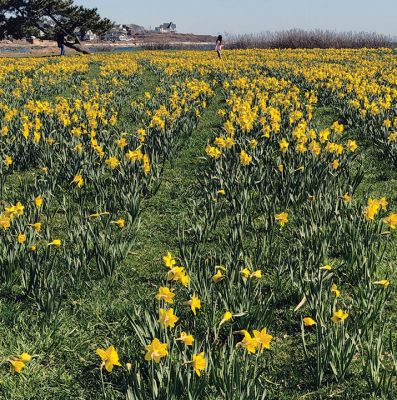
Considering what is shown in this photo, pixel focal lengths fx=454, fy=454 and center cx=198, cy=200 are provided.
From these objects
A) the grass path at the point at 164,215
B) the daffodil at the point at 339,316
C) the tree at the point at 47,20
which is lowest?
the grass path at the point at 164,215

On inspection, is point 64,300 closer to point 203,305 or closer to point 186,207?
point 203,305

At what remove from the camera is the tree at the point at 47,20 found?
4194 cm

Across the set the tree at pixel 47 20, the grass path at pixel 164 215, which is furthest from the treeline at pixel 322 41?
the grass path at pixel 164 215

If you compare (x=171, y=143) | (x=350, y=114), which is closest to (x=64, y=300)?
(x=171, y=143)

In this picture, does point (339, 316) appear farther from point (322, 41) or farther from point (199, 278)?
point (322, 41)

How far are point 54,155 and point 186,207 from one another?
2.49m

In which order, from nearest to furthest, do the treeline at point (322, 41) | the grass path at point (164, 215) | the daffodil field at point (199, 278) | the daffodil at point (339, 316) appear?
the daffodil at point (339, 316) < the daffodil field at point (199, 278) < the grass path at point (164, 215) < the treeline at point (322, 41)

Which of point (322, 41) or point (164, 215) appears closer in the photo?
point (164, 215)

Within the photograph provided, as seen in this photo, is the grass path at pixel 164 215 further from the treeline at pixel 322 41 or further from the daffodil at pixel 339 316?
the treeline at pixel 322 41

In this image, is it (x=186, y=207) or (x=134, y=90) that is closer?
(x=186, y=207)

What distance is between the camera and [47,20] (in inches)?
1737

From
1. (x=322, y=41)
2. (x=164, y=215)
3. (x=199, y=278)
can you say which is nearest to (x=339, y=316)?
(x=199, y=278)

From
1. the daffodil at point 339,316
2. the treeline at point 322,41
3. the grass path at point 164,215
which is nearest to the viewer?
the daffodil at point 339,316

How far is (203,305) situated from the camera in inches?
128
